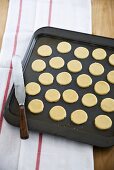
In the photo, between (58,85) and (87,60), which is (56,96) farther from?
(87,60)

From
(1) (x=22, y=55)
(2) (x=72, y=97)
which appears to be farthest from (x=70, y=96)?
(1) (x=22, y=55)

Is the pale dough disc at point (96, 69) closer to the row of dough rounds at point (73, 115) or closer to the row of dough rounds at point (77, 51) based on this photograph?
the row of dough rounds at point (77, 51)

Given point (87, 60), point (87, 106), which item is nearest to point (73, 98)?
point (87, 106)

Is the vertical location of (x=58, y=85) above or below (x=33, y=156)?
above

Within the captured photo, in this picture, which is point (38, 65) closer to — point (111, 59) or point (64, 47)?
point (64, 47)

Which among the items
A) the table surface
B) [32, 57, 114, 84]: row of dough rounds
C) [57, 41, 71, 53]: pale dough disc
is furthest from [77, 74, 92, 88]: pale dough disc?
the table surface
